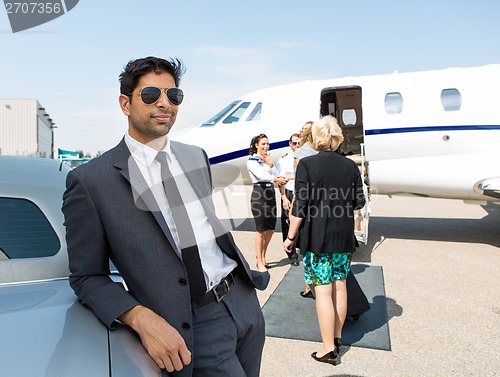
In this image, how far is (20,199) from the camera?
1707 mm

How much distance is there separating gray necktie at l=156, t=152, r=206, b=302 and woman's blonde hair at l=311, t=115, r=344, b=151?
182cm

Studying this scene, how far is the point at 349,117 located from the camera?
1069cm

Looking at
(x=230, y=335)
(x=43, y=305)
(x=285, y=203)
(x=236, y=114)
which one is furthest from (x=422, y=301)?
(x=236, y=114)

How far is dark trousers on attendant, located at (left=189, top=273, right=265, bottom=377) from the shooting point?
4.82 ft

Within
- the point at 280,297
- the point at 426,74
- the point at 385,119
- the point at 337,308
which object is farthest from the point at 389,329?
the point at 426,74

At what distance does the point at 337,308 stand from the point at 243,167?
5366mm

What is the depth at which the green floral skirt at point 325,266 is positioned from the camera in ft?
10.0

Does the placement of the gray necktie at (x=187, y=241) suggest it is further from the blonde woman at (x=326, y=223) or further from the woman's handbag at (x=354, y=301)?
the woman's handbag at (x=354, y=301)

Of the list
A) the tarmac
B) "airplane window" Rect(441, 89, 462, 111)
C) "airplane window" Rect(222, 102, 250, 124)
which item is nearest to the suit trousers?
the tarmac

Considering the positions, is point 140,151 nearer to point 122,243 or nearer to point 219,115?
point 122,243


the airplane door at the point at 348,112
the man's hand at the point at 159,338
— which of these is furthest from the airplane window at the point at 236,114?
the man's hand at the point at 159,338

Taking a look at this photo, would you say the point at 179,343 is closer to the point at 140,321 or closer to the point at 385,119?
the point at 140,321

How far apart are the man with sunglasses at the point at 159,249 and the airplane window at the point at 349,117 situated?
9.29 m

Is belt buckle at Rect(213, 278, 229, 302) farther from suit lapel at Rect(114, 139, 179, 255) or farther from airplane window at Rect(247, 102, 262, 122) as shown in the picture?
airplane window at Rect(247, 102, 262, 122)
